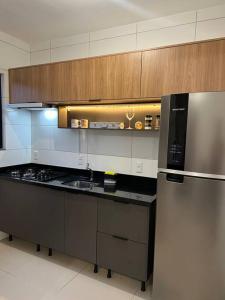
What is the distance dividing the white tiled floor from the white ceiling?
2553 millimetres

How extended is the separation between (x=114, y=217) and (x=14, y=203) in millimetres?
1304

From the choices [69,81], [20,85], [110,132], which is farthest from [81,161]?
[20,85]

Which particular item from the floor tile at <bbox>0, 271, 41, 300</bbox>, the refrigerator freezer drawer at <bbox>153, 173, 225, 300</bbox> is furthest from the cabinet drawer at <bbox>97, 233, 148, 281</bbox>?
the floor tile at <bbox>0, 271, 41, 300</bbox>

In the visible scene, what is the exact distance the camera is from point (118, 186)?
2291mm

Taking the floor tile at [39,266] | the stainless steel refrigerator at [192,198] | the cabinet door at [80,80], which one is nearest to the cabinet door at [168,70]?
the stainless steel refrigerator at [192,198]

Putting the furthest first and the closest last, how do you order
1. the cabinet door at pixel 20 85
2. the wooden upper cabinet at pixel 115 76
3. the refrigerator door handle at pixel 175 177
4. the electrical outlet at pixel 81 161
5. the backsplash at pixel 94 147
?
the electrical outlet at pixel 81 161
the cabinet door at pixel 20 85
the backsplash at pixel 94 147
the wooden upper cabinet at pixel 115 76
the refrigerator door handle at pixel 175 177

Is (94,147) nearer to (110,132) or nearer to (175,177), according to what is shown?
(110,132)

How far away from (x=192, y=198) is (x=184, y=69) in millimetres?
1017

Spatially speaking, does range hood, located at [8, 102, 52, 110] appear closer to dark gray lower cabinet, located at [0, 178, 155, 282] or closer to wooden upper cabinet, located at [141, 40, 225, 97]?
dark gray lower cabinet, located at [0, 178, 155, 282]

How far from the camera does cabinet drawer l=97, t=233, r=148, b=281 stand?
1.87 m

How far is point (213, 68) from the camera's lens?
1.66 meters

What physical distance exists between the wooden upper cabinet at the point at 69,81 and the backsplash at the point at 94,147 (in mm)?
492

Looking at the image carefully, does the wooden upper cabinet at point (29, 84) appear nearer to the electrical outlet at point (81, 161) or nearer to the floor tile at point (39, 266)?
the electrical outlet at point (81, 161)

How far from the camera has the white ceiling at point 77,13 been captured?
6.36 feet
